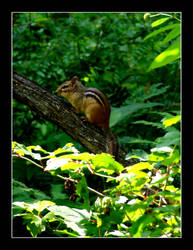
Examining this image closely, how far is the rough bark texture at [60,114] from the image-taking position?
123 inches

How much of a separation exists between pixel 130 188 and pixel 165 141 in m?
0.39

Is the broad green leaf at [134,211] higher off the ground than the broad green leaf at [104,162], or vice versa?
the broad green leaf at [104,162]

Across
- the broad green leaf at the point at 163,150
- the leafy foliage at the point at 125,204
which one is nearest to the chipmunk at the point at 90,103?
the leafy foliage at the point at 125,204

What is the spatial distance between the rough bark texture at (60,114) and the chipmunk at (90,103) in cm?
15

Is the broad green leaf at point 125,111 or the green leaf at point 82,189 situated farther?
the broad green leaf at point 125,111

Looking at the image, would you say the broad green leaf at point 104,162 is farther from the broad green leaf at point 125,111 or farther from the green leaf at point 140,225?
the broad green leaf at point 125,111

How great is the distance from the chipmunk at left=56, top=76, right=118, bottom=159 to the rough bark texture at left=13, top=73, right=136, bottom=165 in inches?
6.0

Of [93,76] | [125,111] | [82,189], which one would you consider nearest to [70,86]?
[93,76]

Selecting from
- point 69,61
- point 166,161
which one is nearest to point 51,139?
point 69,61

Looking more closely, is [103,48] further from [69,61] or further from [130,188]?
[130,188]

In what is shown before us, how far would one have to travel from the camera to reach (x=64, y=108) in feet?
10.8

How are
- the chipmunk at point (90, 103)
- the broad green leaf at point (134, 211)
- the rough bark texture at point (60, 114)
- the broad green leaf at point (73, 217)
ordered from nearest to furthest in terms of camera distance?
the broad green leaf at point (134, 211), the broad green leaf at point (73, 217), the rough bark texture at point (60, 114), the chipmunk at point (90, 103)

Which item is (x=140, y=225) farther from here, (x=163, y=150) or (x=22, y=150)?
(x=22, y=150)

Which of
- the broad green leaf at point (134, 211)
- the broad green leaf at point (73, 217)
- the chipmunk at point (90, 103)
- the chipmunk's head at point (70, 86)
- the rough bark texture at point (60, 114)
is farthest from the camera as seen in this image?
the chipmunk's head at point (70, 86)
